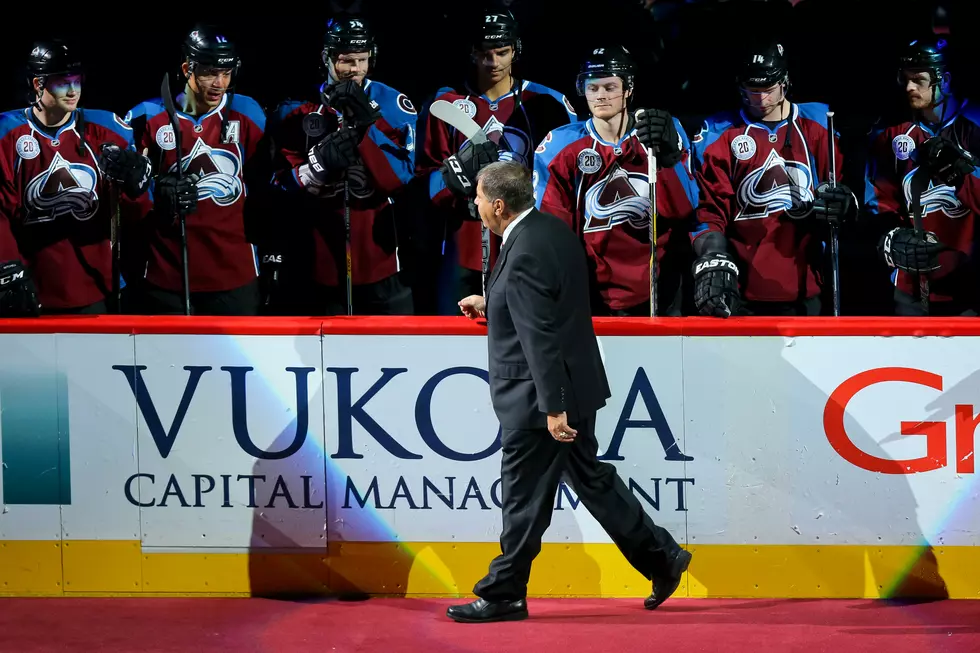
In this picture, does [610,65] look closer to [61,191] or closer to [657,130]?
[657,130]

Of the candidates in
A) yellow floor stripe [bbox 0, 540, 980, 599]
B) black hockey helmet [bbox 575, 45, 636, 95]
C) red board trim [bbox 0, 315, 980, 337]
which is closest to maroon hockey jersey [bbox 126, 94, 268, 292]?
black hockey helmet [bbox 575, 45, 636, 95]

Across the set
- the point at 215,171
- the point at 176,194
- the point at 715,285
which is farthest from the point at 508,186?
the point at 215,171

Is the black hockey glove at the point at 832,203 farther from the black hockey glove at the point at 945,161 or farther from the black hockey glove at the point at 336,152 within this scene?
the black hockey glove at the point at 336,152

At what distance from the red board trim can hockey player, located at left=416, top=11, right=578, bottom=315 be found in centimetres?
169

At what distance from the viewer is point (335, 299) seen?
5965mm

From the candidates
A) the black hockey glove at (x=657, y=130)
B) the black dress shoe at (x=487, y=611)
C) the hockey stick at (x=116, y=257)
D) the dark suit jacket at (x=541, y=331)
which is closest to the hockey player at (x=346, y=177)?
the hockey stick at (x=116, y=257)

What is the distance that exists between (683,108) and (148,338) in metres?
3.09

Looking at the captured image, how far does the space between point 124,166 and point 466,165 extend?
4.98 feet

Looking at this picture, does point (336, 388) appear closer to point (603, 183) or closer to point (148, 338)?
point (148, 338)

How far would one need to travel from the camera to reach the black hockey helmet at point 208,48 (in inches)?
221

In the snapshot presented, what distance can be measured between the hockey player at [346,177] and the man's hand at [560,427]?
2.43 m

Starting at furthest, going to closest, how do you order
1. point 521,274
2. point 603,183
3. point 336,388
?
point 603,183 < point 336,388 < point 521,274

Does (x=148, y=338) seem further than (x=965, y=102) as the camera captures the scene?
No

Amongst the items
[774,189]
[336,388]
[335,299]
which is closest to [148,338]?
[336,388]
